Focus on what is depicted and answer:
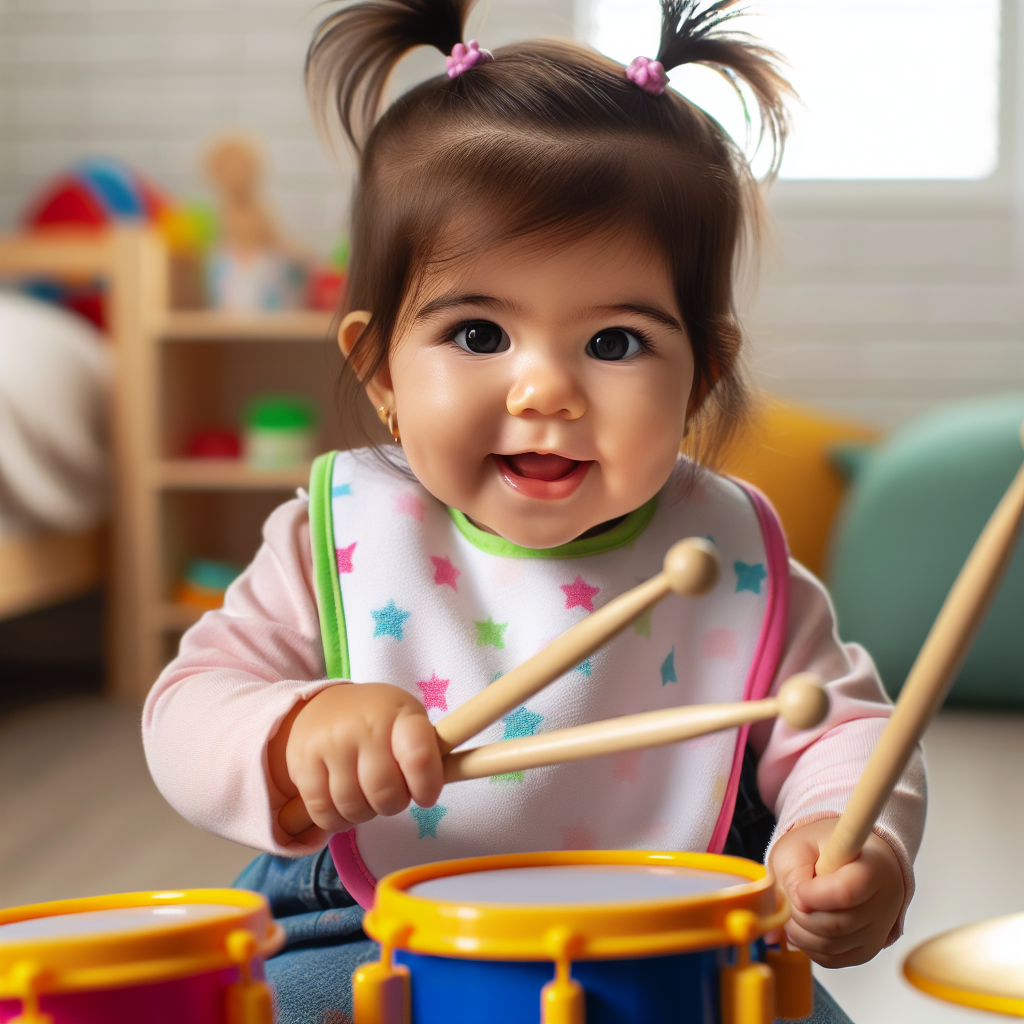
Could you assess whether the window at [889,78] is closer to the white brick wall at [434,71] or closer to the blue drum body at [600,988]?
the white brick wall at [434,71]

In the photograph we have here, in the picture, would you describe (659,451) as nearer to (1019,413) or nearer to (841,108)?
(1019,413)

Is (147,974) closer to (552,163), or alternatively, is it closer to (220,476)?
(552,163)

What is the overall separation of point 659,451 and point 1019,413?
1621mm

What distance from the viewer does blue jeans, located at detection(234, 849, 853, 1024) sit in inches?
22.3

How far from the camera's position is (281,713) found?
53 centimetres

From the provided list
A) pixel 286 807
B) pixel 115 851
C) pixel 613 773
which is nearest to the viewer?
pixel 286 807

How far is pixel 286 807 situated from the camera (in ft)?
1.76

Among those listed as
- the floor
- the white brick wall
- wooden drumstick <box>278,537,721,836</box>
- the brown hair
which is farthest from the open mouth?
the white brick wall

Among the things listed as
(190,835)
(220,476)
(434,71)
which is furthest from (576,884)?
(434,71)

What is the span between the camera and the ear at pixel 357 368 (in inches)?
27.4

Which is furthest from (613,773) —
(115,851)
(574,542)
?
(115,851)

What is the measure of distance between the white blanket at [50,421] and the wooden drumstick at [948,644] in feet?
5.53

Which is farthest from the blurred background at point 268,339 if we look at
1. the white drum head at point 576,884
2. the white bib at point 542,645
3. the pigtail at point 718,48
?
the white drum head at point 576,884

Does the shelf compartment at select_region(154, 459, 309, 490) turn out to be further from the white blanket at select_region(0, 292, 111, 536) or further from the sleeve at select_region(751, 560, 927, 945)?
the sleeve at select_region(751, 560, 927, 945)
